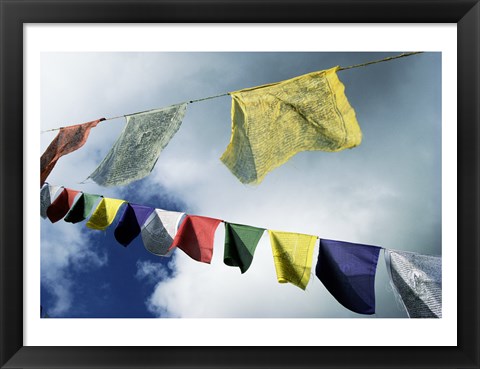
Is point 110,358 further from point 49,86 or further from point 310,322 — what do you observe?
point 49,86

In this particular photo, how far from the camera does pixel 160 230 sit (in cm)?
181

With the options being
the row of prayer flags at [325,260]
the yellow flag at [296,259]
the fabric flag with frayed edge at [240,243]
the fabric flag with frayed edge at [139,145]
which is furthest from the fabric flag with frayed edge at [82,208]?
the yellow flag at [296,259]

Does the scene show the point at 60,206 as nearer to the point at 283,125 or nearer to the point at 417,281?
the point at 283,125

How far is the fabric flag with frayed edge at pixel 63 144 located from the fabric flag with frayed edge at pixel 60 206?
0.36 feet

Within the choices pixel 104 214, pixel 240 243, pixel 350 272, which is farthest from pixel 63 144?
pixel 350 272

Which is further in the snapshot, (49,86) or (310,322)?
(49,86)

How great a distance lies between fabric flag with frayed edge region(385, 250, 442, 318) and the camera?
A: 4.74 ft

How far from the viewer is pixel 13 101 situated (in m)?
1.40

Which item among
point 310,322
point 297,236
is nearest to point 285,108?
point 297,236

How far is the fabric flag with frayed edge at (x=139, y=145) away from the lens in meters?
1.70

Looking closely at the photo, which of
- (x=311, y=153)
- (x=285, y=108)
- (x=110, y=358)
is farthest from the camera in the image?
(x=311, y=153)

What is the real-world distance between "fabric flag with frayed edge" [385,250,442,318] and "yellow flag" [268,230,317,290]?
0.82 feet

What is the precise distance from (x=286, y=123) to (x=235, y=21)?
34cm

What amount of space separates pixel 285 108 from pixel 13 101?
2.61 feet
